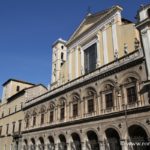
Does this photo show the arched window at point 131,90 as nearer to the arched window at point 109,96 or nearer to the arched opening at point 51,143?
the arched window at point 109,96

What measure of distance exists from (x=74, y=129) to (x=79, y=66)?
960 cm

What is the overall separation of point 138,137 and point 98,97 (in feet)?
21.7

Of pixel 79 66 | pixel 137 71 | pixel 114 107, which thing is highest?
pixel 79 66

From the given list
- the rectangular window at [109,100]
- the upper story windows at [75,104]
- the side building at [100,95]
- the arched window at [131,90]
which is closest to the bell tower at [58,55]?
the side building at [100,95]

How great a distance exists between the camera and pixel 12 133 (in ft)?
143

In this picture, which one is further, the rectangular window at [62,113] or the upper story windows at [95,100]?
the rectangular window at [62,113]

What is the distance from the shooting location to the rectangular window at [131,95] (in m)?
22.3

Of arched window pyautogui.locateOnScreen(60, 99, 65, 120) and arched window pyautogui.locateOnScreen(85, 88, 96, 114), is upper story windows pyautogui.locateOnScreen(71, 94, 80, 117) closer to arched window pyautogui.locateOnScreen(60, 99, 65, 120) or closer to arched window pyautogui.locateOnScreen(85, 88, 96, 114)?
arched window pyautogui.locateOnScreen(85, 88, 96, 114)

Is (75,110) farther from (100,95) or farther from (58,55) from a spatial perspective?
(58,55)

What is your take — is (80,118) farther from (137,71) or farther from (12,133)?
(12,133)

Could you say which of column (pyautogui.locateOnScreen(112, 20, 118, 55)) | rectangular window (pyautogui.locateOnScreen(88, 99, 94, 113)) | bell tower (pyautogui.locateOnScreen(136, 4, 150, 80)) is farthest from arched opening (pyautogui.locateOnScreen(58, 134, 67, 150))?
bell tower (pyautogui.locateOnScreen(136, 4, 150, 80))

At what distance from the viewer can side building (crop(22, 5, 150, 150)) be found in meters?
22.0

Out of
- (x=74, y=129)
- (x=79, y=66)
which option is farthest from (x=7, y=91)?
(x=74, y=129)

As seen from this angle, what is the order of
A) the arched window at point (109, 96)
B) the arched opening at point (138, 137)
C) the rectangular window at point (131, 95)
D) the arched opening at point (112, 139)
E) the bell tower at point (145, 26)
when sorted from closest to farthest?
the arched opening at point (138, 137), the bell tower at point (145, 26), the rectangular window at point (131, 95), the arched opening at point (112, 139), the arched window at point (109, 96)
